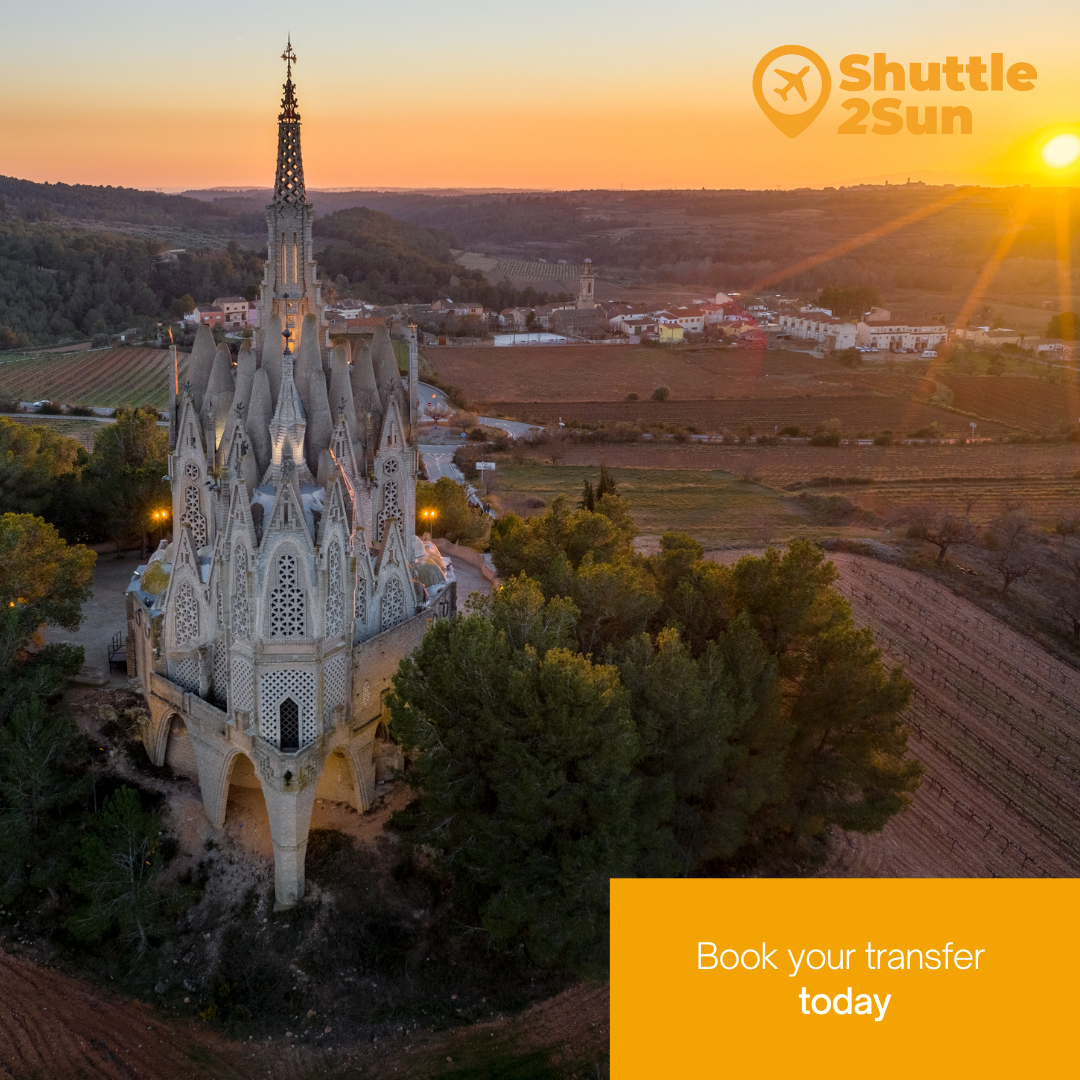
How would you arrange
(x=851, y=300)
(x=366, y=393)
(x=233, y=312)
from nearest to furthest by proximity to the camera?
(x=366, y=393), (x=233, y=312), (x=851, y=300)

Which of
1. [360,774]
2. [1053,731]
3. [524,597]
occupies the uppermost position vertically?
[524,597]

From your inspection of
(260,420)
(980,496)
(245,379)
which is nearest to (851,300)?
(980,496)

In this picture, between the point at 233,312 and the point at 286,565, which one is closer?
the point at 286,565

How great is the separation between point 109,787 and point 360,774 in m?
7.71

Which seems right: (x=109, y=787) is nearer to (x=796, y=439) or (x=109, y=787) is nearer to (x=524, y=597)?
(x=524, y=597)

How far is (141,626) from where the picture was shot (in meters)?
25.7

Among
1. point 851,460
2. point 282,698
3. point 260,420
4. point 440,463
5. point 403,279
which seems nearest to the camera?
point 282,698

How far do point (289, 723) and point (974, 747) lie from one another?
25.1 m

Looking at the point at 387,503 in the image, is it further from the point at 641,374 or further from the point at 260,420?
the point at 641,374

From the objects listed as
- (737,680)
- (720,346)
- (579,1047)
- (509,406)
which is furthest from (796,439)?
(579,1047)

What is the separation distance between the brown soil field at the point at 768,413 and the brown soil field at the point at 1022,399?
4.14 m

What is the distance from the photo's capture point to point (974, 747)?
3191cm

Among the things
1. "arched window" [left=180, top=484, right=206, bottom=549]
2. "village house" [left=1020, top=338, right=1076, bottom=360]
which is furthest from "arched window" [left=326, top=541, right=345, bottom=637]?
"village house" [left=1020, top=338, right=1076, bottom=360]

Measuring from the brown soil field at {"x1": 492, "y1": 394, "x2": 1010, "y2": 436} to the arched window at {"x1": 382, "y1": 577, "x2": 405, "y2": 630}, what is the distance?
68.9 m
